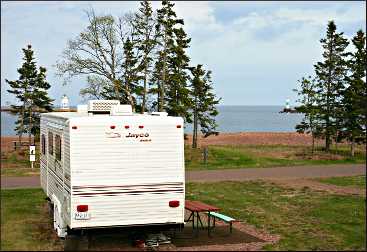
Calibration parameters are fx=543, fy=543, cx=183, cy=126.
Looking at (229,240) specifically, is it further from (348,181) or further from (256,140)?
(256,140)

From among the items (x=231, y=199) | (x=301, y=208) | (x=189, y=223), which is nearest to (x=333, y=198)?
(x=301, y=208)

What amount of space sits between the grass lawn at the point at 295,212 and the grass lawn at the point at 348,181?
7.78 ft

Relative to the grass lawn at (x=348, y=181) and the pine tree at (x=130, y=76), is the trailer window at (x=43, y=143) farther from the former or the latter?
the pine tree at (x=130, y=76)

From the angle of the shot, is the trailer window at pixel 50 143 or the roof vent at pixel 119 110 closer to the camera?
the roof vent at pixel 119 110

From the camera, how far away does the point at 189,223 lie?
13570 millimetres

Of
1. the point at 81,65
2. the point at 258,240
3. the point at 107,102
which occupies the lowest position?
the point at 258,240

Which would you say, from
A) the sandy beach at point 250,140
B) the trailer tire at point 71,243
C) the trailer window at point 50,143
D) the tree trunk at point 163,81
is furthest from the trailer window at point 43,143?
the sandy beach at point 250,140

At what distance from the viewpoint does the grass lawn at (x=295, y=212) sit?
37.7ft

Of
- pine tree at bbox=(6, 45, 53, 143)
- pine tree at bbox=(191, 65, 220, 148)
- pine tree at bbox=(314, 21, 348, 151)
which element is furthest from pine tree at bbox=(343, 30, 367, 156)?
pine tree at bbox=(6, 45, 53, 143)

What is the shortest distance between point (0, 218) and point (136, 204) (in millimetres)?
4718


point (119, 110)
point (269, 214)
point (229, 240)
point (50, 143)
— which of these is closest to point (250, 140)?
point (269, 214)

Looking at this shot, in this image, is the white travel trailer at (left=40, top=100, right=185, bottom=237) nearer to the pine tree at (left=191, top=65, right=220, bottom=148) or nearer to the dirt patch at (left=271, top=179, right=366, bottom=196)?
the dirt patch at (left=271, top=179, right=366, bottom=196)

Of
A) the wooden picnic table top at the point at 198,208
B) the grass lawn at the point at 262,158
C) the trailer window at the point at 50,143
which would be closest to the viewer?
the wooden picnic table top at the point at 198,208

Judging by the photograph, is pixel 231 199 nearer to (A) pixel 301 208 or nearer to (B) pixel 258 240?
(A) pixel 301 208
